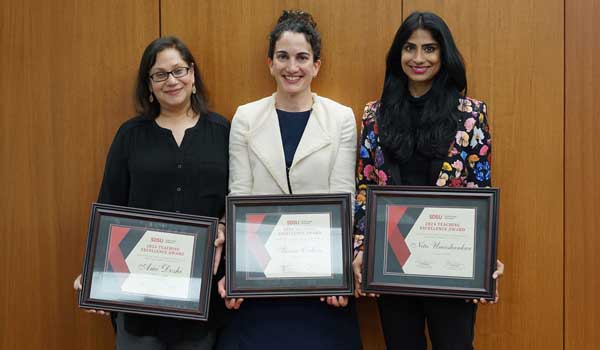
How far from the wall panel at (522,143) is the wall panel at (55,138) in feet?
4.45

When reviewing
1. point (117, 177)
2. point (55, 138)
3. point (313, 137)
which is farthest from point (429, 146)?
point (55, 138)

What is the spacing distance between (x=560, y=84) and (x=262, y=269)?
1.55 meters

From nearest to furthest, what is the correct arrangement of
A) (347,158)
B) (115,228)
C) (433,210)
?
(433,210), (115,228), (347,158)

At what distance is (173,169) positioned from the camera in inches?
82.8

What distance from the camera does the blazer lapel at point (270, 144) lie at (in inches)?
82.6

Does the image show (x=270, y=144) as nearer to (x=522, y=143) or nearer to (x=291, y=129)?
(x=291, y=129)

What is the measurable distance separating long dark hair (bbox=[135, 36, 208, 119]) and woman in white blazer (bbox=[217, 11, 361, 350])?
21 centimetres

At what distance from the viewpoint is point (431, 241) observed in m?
→ 1.86

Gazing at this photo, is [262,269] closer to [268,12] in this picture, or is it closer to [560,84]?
[268,12]

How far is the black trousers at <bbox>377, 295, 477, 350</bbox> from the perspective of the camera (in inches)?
73.8

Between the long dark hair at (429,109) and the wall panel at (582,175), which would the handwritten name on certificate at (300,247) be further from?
the wall panel at (582,175)

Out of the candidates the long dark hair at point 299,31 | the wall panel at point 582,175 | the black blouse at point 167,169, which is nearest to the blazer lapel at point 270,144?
the black blouse at point 167,169

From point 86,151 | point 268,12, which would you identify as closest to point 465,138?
point 268,12

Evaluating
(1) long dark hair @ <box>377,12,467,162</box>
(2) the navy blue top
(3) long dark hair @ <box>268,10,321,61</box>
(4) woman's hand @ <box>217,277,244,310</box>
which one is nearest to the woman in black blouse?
(4) woman's hand @ <box>217,277,244,310</box>
